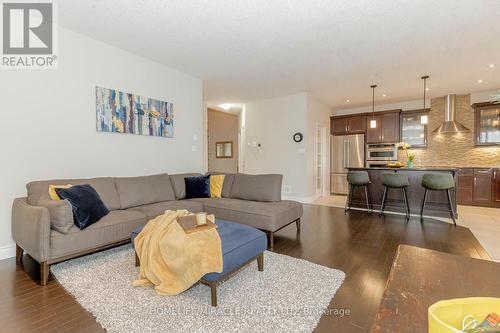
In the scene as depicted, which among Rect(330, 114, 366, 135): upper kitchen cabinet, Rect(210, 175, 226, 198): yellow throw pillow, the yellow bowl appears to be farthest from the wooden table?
Rect(330, 114, 366, 135): upper kitchen cabinet

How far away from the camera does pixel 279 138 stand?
6438 millimetres

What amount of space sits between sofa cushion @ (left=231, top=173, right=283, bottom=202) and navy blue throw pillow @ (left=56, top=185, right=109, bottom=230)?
6.21 feet

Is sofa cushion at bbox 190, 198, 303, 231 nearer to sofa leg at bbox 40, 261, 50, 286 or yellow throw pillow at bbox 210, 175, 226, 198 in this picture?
yellow throw pillow at bbox 210, 175, 226, 198

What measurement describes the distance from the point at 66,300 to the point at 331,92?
6048 mm

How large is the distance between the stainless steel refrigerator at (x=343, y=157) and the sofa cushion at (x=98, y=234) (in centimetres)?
580

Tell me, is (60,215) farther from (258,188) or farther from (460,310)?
(460,310)

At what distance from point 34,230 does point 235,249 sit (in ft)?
5.87

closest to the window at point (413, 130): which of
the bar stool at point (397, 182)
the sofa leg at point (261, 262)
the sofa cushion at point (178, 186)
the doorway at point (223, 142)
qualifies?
the bar stool at point (397, 182)

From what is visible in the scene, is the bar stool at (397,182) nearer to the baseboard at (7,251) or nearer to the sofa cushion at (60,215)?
the sofa cushion at (60,215)

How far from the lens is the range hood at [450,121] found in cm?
569

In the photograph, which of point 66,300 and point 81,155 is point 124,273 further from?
point 81,155

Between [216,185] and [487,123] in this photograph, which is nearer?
[216,185]

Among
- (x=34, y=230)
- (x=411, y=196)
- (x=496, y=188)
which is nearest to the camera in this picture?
(x=34, y=230)

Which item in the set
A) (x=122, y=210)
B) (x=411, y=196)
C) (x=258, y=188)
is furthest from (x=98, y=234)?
(x=411, y=196)
